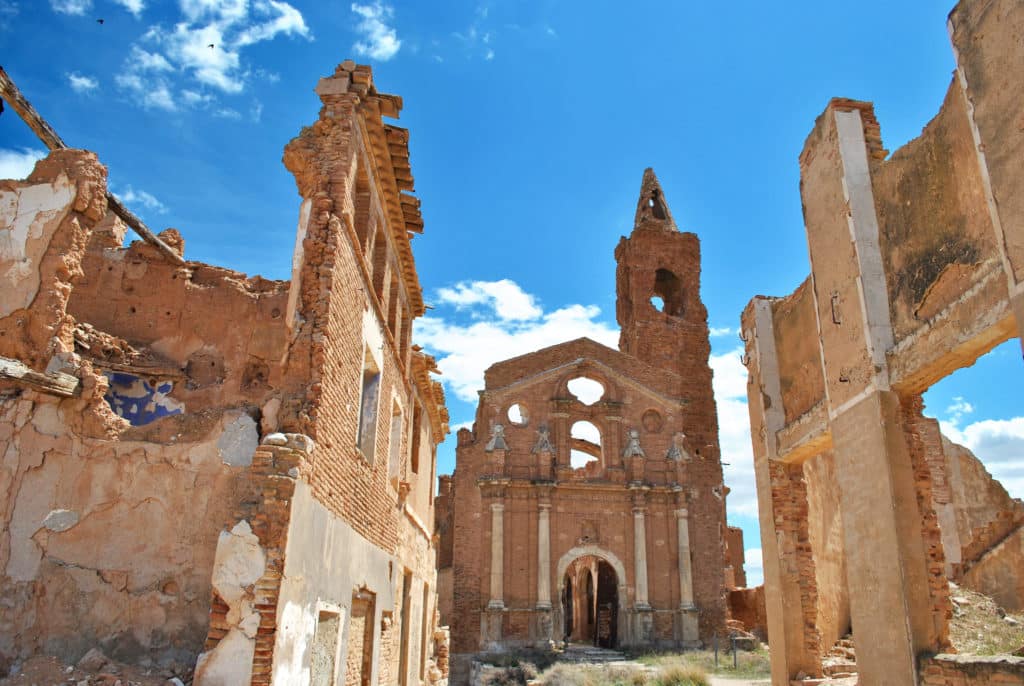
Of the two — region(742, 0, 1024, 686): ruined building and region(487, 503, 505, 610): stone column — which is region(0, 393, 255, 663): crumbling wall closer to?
region(742, 0, 1024, 686): ruined building

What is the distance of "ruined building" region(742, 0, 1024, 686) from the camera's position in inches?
266

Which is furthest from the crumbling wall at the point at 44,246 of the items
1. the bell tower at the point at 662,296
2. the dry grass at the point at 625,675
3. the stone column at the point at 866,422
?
the bell tower at the point at 662,296

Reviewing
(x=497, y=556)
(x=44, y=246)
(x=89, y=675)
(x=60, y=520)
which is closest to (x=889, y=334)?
(x=89, y=675)

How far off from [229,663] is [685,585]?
22.5m

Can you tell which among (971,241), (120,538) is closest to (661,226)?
(971,241)

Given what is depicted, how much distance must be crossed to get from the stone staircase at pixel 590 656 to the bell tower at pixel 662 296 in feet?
38.4

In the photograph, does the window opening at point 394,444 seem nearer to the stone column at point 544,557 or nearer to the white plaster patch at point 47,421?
the white plaster patch at point 47,421

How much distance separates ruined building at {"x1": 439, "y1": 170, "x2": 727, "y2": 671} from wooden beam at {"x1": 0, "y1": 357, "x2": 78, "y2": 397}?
2010 cm

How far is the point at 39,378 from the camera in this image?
264 inches

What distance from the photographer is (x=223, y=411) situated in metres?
6.92

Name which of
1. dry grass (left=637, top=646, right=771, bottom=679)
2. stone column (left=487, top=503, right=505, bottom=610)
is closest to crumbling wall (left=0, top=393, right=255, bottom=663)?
dry grass (left=637, top=646, right=771, bottom=679)

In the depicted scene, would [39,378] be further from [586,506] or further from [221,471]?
[586,506]

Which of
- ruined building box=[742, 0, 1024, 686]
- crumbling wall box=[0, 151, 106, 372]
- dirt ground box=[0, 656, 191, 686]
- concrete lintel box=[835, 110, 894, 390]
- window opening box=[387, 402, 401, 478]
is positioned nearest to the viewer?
dirt ground box=[0, 656, 191, 686]

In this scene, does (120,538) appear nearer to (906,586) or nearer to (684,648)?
(906,586)
